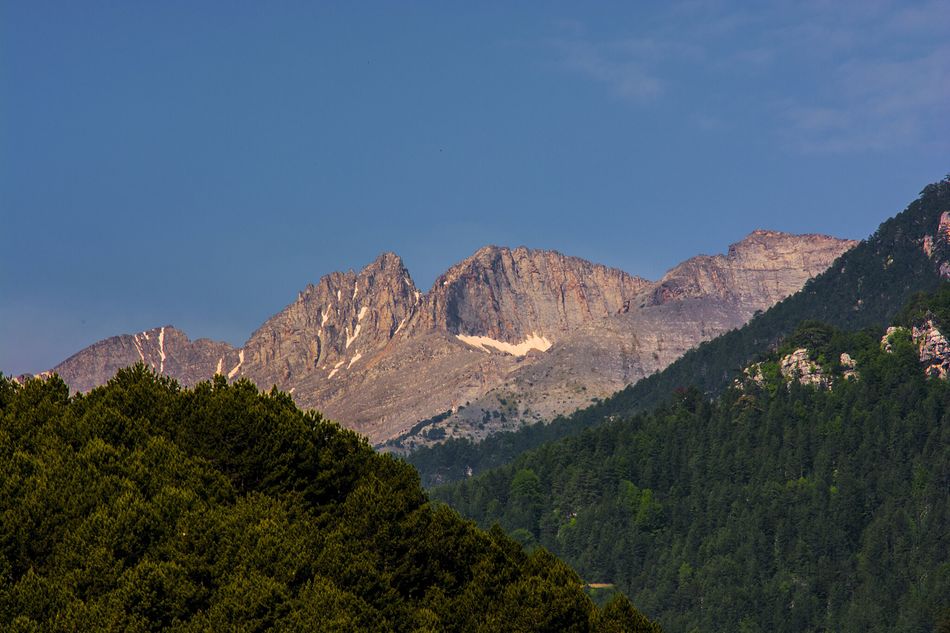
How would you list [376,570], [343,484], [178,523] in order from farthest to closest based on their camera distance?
[343,484]
[376,570]
[178,523]

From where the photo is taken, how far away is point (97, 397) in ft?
393

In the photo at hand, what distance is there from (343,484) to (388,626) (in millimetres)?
26184

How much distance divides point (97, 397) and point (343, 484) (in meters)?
20.7

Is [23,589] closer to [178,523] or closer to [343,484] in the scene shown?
[178,523]

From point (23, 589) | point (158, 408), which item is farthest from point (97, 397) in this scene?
point (23, 589)

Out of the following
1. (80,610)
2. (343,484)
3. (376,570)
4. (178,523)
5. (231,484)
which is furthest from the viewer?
(343,484)

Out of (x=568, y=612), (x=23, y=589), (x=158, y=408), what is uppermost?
(x=158, y=408)

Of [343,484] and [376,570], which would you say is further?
[343,484]

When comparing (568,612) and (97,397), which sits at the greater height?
(97,397)

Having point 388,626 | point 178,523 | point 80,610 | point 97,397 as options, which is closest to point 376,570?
point 388,626

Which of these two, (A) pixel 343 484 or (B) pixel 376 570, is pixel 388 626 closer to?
(B) pixel 376 570

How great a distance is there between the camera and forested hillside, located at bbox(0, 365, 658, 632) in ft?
282

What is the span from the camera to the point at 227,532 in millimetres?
93625

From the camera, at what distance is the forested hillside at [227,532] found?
85.8 metres
